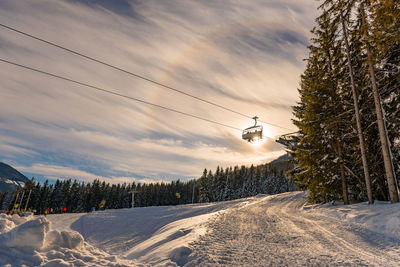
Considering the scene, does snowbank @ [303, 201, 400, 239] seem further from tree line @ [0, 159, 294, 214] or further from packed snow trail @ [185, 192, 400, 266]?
tree line @ [0, 159, 294, 214]

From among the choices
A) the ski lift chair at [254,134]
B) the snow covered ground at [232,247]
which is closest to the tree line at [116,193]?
the ski lift chair at [254,134]

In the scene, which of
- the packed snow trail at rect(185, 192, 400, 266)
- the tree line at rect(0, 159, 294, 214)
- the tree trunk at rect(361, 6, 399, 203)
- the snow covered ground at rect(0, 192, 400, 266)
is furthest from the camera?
the tree line at rect(0, 159, 294, 214)

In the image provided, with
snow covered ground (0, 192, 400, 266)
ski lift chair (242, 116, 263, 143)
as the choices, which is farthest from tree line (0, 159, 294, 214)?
snow covered ground (0, 192, 400, 266)

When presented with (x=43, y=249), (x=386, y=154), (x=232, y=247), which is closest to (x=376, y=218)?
(x=386, y=154)

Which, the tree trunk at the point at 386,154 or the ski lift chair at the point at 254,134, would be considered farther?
the ski lift chair at the point at 254,134

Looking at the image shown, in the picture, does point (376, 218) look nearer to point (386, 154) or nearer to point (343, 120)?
point (386, 154)

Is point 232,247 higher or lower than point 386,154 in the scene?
lower

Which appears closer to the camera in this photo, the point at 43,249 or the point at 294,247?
the point at 43,249

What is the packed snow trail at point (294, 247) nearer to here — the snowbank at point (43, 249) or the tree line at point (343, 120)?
the snowbank at point (43, 249)

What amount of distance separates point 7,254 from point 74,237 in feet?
4.75

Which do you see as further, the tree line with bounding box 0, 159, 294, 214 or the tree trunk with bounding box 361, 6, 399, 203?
the tree line with bounding box 0, 159, 294, 214

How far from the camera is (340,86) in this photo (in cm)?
1664

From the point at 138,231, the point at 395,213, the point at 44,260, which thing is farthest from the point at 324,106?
the point at 44,260

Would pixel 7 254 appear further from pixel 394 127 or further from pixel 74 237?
pixel 394 127
